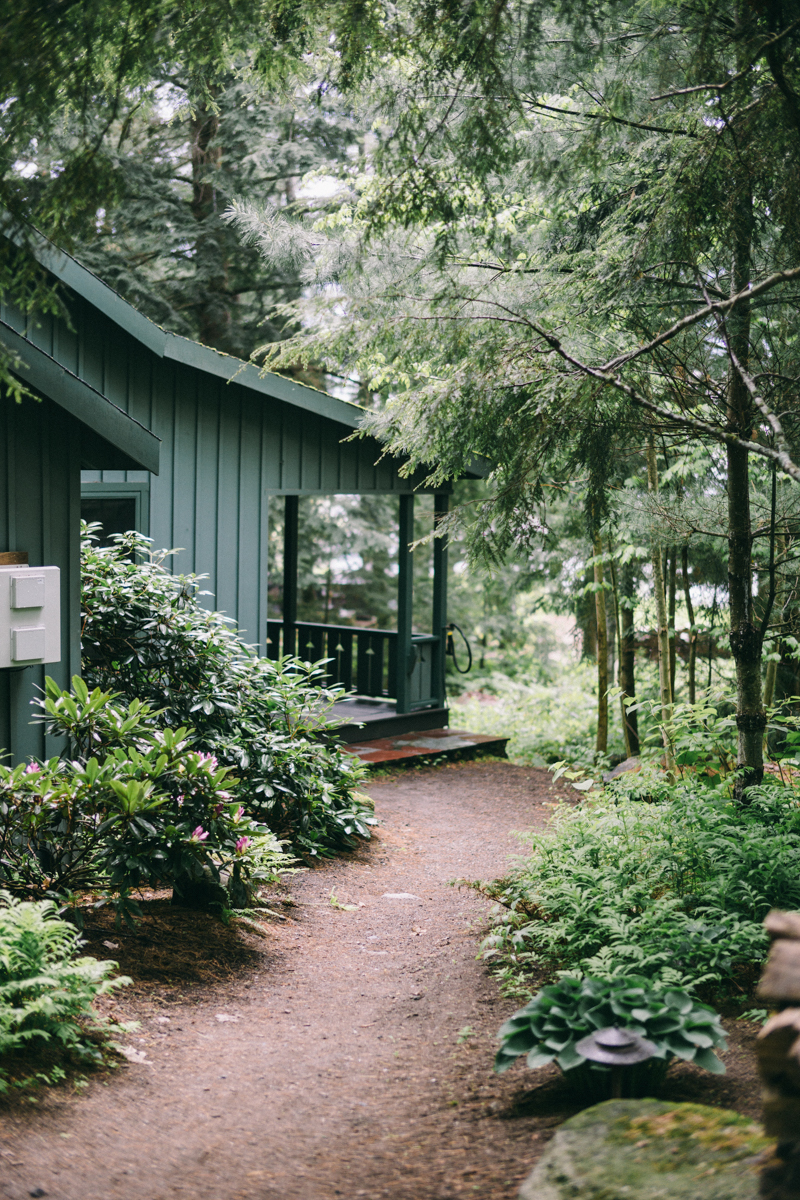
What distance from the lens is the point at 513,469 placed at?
516cm

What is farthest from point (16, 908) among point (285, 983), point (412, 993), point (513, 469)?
point (513, 469)

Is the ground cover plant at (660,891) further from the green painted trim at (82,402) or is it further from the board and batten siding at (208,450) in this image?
the board and batten siding at (208,450)

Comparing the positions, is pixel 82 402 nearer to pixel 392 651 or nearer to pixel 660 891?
pixel 660 891

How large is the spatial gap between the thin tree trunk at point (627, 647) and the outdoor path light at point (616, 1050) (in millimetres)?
6993

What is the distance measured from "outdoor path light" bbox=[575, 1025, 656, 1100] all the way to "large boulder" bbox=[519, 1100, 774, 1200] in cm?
14

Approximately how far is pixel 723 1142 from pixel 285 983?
8.54 ft

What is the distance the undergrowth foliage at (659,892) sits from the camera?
3.69m

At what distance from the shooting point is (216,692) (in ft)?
20.5

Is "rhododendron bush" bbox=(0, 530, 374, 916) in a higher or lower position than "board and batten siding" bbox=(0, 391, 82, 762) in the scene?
lower

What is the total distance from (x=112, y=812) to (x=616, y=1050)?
103 inches

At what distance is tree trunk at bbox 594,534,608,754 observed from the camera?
31.3 ft

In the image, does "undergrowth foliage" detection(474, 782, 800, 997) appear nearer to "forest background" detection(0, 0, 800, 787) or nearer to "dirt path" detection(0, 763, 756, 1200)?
"dirt path" detection(0, 763, 756, 1200)

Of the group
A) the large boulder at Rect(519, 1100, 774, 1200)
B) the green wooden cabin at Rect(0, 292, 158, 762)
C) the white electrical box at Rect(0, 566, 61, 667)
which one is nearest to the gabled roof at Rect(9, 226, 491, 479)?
the green wooden cabin at Rect(0, 292, 158, 762)

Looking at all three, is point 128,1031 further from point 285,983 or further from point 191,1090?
point 285,983
